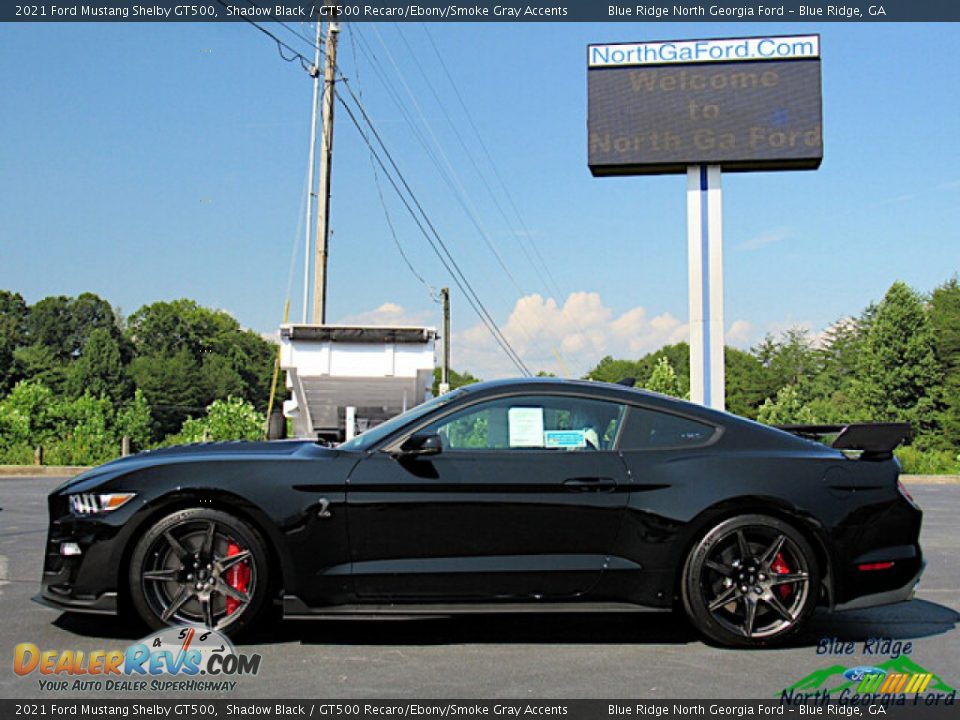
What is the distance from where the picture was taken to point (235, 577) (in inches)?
185

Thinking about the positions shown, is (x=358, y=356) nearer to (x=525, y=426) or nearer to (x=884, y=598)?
(x=525, y=426)

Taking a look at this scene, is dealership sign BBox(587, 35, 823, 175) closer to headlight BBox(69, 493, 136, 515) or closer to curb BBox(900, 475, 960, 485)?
curb BBox(900, 475, 960, 485)

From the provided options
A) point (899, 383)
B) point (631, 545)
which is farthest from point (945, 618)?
point (899, 383)

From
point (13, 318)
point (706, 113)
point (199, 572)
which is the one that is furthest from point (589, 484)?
point (13, 318)

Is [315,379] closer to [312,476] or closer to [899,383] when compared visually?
[312,476]

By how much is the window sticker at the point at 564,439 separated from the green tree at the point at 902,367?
173 feet

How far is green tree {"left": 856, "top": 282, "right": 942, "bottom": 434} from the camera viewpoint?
53.5m

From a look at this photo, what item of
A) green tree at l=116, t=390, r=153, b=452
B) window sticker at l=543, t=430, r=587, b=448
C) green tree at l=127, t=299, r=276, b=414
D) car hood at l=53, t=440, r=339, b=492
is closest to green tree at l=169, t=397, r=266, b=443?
green tree at l=116, t=390, r=153, b=452

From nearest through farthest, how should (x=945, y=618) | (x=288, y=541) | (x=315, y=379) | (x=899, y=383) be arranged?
1. (x=288, y=541)
2. (x=945, y=618)
3. (x=315, y=379)
4. (x=899, y=383)

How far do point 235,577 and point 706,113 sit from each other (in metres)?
15.7

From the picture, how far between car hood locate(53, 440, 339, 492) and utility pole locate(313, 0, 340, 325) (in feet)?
48.8
